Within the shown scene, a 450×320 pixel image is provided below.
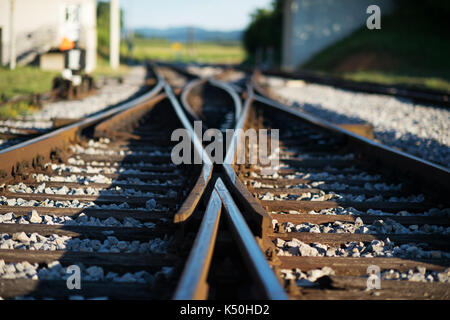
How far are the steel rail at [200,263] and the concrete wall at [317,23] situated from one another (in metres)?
33.0

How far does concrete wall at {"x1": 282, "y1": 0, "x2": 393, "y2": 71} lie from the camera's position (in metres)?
33.4

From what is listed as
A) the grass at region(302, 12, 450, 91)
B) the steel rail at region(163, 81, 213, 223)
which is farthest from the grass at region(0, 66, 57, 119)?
the grass at region(302, 12, 450, 91)

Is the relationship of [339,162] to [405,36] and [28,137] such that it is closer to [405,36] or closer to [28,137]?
[28,137]

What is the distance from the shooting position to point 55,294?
194 cm

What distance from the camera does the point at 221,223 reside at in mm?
2469

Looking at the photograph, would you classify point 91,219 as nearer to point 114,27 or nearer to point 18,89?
point 18,89

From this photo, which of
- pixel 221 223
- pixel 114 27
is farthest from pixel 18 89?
pixel 114 27

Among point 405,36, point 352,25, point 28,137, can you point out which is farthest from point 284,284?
point 352,25

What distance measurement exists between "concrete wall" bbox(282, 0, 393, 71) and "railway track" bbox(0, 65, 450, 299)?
30525 millimetres

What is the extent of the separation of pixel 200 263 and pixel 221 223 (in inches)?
25.3

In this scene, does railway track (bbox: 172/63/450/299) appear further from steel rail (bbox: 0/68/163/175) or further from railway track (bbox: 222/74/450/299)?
steel rail (bbox: 0/68/163/175)

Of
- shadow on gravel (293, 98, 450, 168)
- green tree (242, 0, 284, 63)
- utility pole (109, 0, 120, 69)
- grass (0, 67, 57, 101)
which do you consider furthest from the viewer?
green tree (242, 0, 284, 63)

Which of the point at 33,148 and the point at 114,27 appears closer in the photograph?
the point at 33,148

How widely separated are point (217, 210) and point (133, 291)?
0.68 meters
